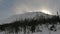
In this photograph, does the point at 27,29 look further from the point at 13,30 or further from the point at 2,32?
the point at 2,32

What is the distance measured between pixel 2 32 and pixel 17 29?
4305 mm

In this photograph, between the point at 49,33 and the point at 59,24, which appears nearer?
the point at 49,33

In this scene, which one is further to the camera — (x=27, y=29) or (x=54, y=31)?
(x=27, y=29)

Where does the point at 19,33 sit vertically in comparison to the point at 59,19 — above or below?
below

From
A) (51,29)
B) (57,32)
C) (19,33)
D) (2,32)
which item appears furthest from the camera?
(2,32)

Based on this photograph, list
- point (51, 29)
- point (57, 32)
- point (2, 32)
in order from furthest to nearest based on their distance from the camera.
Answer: point (2, 32) < point (51, 29) < point (57, 32)

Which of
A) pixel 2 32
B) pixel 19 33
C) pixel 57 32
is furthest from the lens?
pixel 2 32

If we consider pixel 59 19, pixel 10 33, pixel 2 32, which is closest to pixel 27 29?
pixel 10 33

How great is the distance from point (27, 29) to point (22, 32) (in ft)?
4.67

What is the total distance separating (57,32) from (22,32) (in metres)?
9.48

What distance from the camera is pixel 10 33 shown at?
3909cm

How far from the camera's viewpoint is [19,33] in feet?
127

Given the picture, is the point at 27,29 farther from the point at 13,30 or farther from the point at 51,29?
the point at 51,29

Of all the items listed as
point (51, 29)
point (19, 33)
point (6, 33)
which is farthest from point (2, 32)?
point (51, 29)
